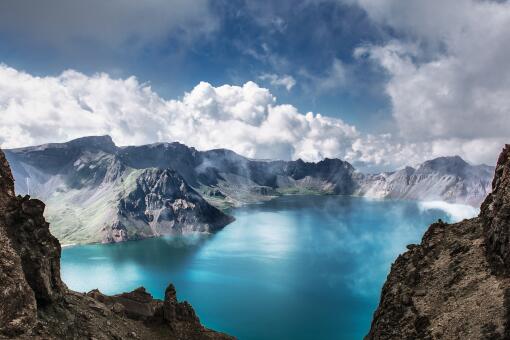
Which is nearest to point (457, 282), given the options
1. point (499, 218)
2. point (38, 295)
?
point (499, 218)

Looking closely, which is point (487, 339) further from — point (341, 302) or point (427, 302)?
point (341, 302)

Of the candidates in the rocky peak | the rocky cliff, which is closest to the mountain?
the rocky peak

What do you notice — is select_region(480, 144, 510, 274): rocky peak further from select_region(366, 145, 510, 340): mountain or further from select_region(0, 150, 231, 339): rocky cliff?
select_region(0, 150, 231, 339): rocky cliff

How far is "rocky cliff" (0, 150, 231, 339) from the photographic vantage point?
3912cm

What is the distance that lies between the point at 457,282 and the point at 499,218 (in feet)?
30.5

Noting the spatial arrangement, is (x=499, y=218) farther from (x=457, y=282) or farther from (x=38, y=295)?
(x=38, y=295)

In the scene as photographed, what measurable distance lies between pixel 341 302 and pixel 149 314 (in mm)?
122553

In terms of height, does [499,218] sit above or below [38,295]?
above

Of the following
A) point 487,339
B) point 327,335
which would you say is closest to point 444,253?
point 487,339

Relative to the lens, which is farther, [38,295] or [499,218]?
[38,295]

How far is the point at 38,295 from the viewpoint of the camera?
47.8 metres

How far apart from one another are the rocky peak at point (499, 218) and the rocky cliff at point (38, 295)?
166ft

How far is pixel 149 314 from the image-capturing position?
79875mm

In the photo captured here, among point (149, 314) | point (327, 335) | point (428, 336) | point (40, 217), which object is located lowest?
point (327, 335)
